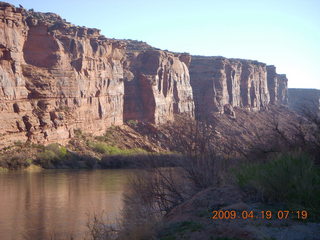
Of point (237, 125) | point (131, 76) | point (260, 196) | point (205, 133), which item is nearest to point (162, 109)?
point (131, 76)

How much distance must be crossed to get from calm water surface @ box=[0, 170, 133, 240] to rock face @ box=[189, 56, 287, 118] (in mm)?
39458

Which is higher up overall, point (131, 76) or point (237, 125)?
point (131, 76)

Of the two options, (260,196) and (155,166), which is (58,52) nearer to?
(155,166)

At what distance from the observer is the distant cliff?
44969mm

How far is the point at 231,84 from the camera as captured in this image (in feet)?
311

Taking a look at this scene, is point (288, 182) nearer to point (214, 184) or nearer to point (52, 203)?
point (214, 184)

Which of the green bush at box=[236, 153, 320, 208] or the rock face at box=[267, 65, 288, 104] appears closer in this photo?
the green bush at box=[236, 153, 320, 208]

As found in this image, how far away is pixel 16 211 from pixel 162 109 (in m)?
48.1

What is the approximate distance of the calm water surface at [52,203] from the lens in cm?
1770

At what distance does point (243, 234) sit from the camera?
30.8ft

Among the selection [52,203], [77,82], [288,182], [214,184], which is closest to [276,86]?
[77,82]

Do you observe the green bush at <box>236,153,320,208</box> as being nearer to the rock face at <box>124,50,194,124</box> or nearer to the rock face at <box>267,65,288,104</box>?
the rock face at <box>124,50,194,124</box>
